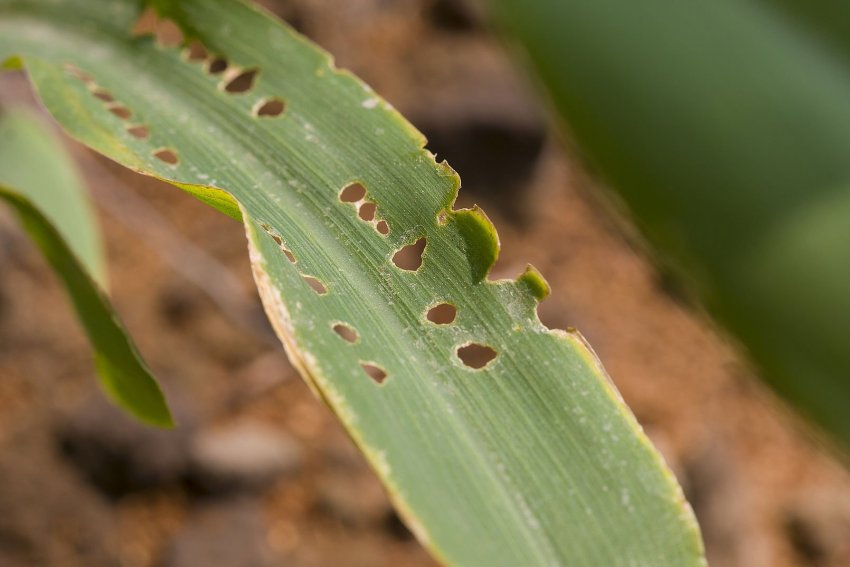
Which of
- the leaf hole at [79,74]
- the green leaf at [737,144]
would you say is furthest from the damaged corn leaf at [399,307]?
the green leaf at [737,144]

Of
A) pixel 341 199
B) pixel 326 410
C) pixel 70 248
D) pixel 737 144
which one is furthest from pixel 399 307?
pixel 326 410

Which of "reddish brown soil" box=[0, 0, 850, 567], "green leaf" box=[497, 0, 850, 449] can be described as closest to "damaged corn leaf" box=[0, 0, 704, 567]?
"green leaf" box=[497, 0, 850, 449]

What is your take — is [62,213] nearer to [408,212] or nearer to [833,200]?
[408,212]

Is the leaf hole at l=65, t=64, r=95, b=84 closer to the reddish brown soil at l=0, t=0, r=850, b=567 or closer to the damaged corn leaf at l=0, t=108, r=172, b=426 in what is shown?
the damaged corn leaf at l=0, t=108, r=172, b=426

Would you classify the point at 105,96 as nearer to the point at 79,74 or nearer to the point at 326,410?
the point at 79,74

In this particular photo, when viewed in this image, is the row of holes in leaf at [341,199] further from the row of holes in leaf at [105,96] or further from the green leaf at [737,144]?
the green leaf at [737,144]

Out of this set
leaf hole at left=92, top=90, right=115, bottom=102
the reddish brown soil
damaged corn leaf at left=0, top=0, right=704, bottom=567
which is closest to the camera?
damaged corn leaf at left=0, top=0, right=704, bottom=567
